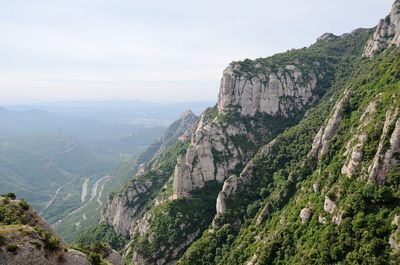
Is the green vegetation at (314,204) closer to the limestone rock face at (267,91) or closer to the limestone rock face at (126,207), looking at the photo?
the limestone rock face at (267,91)

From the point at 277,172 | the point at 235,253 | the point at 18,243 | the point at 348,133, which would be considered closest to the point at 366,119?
the point at 348,133

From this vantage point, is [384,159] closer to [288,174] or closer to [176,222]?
[288,174]

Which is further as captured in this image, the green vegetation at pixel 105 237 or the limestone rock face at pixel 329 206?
the green vegetation at pixel 105 237

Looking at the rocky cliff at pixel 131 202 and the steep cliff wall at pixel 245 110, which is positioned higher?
the steep cliff wall at pixel 245 110

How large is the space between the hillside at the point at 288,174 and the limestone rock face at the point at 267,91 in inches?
16.0

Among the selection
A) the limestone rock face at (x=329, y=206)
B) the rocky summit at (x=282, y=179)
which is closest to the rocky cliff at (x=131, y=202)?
the rocky summit at (x=282, y=179)

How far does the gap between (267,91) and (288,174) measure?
Result: 160 ft

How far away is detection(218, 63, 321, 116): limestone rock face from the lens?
151625mm

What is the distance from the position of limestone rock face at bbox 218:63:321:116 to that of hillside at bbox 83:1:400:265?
1.33 ft

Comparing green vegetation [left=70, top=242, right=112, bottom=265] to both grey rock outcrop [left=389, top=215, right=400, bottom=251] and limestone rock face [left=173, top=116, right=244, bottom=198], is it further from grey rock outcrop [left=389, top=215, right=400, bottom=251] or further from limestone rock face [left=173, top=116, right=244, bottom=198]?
limestone rock face [left=173, top=116, right=244, bottom=198]

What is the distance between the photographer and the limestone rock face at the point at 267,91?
151625 millimetres

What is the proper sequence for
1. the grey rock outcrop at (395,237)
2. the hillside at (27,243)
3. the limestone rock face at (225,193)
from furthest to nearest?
the limestone rock face at (225,193) → the grey rock outcrop at (395,237) → the hillside at (27,243)

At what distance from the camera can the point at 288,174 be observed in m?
112

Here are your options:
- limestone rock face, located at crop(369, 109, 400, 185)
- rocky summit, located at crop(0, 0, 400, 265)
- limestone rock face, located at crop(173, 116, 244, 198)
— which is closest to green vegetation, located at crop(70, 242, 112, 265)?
rocky summit, located at crop(0, 0, 400, 265)
